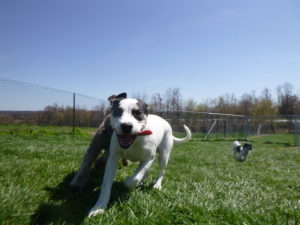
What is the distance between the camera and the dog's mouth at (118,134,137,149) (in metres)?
2.58

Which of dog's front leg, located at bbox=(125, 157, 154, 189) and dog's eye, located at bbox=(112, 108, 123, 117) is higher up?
dog's eye, located at bbox=(112, 108, 123, 117)

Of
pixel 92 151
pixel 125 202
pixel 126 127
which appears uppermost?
pixel 126 127

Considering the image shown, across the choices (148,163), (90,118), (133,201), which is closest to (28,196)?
(133,201)

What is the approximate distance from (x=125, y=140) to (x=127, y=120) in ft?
0.70

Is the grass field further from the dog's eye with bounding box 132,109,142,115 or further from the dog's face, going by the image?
the dog's eye with bounding box 132,109,142,115

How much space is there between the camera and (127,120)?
2580 mm

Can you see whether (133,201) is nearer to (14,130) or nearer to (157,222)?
(157,222)

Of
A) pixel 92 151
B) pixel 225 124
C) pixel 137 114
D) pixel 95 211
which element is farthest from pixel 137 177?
pixel 225 124

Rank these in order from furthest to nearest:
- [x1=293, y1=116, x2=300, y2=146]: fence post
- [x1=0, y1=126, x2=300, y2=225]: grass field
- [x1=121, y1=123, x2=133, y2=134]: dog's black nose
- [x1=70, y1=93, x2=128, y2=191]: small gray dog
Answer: [x1=293, y1=116, x2=300, y2=146]: fence post, [x1=70, y1=93, x2=128, y2=191]: small gray dog, [x1=121, y1=123, x2=133, y2=134]: dog's black nose, [x1=0, y1=126, x2=300, y2=225]: grass field

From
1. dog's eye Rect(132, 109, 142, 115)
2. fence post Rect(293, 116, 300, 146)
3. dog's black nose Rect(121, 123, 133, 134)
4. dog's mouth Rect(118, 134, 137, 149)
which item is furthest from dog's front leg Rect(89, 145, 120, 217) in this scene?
fence post Rect(293, 116, 300, 146)

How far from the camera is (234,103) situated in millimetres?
48531

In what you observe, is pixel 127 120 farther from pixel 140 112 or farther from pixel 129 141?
pixel 140 112

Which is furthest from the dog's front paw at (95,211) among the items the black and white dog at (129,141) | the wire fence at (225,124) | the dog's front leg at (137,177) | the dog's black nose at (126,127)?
the wire fence at (225,124)

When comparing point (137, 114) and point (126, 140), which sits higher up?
point (137, 114)
